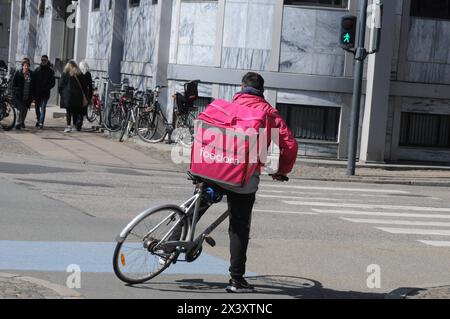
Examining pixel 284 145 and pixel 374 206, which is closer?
pixel 284 145

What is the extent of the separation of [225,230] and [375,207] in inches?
172

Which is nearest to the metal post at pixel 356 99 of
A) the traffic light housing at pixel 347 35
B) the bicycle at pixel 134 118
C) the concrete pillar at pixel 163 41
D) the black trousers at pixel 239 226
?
the traffic light housing at pixel 347 35

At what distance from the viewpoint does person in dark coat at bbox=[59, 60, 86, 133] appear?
26.2m

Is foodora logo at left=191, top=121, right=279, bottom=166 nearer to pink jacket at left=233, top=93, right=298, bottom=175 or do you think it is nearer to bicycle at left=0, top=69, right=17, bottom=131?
pink jacket at left=233, top=93, right=298, bottom=175

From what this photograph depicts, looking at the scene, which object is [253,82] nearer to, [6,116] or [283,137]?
[283,137]

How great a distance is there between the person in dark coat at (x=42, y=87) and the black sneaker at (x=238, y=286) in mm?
18807

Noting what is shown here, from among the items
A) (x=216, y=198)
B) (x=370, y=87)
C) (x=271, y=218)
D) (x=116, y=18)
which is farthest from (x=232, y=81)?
(x=216, y=198)

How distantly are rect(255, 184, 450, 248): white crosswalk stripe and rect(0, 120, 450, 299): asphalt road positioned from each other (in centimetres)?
2

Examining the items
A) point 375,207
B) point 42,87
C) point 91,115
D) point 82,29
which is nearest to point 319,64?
point 42,87

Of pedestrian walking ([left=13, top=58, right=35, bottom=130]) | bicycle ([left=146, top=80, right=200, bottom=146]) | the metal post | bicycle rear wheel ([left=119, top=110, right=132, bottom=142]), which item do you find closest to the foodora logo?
the metal post

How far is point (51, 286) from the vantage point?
803 cm

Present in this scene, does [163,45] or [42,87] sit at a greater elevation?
[163,45]

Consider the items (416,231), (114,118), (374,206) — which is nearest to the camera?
(416,231)
